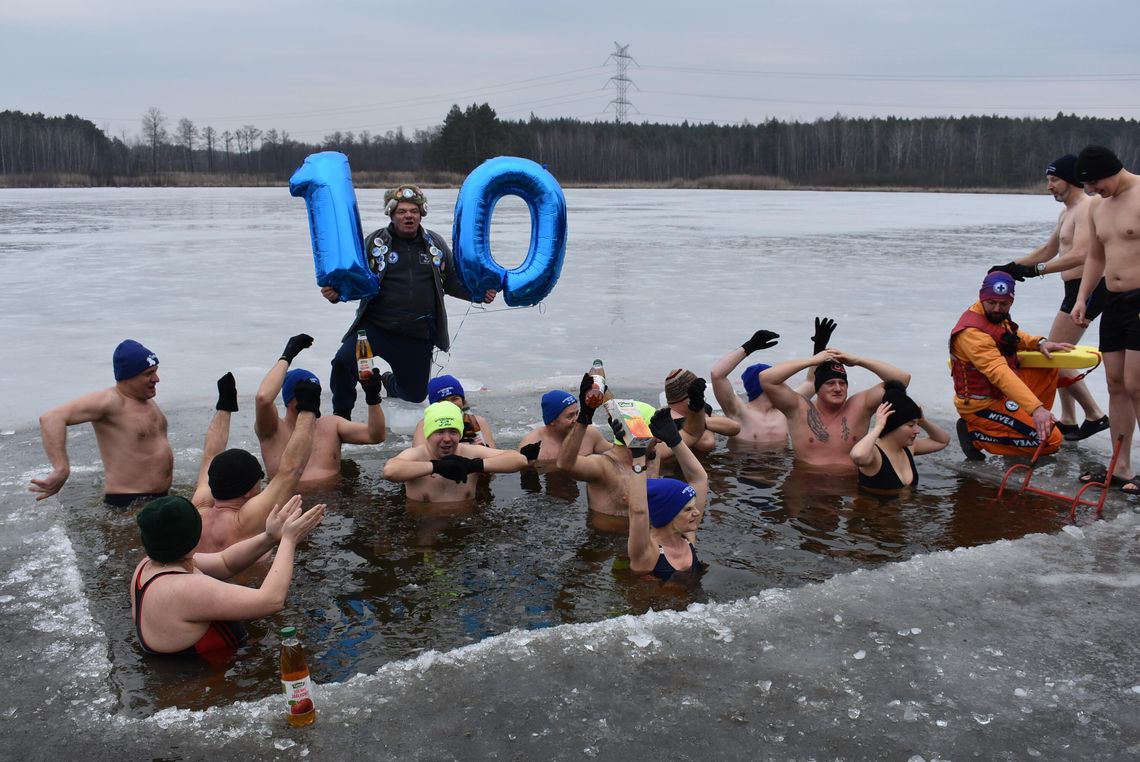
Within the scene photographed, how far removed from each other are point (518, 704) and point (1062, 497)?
391 cm

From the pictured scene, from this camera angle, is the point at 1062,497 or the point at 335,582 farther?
the point at 1062,497

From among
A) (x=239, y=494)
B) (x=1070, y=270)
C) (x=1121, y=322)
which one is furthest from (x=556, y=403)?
(x=1070, y=270)

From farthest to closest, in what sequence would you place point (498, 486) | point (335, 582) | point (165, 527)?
1. point (498, 486)
2. point (335, 582)
3. point (165, 527)

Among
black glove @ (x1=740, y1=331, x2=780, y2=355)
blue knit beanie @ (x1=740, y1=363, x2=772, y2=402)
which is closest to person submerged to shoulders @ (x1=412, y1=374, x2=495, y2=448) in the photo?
black glove @ (x1=740, y1=331, x2=780, y2=355)

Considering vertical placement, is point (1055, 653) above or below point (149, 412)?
below

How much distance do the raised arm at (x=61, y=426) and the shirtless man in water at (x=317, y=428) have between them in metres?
0.82

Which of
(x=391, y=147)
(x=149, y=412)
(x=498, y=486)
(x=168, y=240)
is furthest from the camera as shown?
(x=391, y=147)

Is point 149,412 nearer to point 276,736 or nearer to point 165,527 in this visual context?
point 165,527

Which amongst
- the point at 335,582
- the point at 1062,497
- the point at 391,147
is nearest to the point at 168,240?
the point at 335,582

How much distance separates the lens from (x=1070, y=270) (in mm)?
7301

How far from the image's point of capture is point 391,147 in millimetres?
86250

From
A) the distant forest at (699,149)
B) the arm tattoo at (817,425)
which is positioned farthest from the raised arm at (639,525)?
the distant forest at (699,149)

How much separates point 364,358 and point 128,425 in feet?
4.84

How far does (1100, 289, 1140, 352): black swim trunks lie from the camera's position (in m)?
5.47
